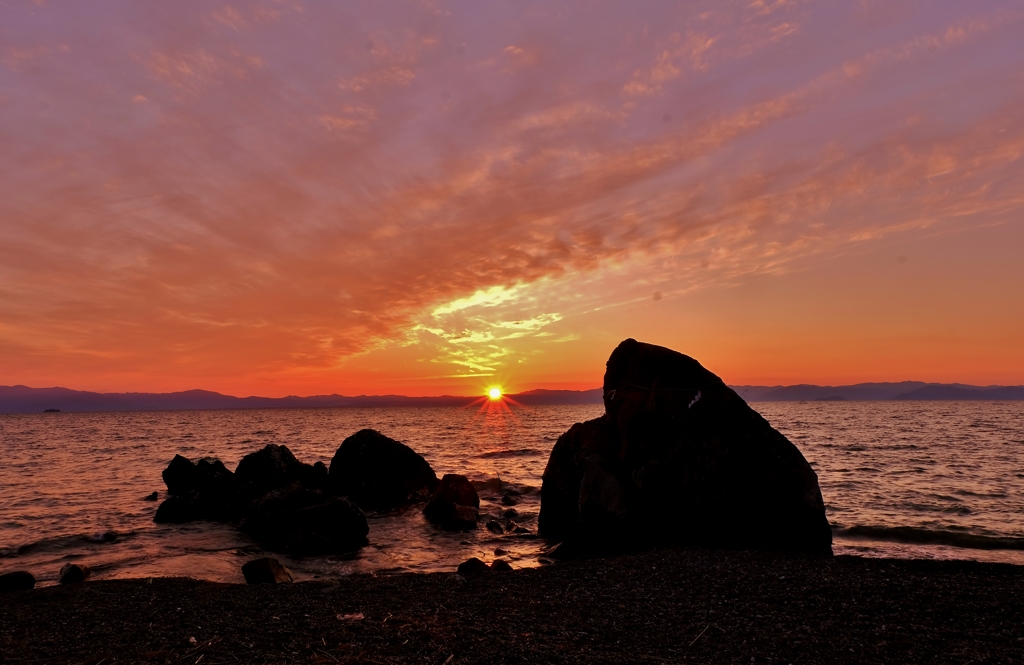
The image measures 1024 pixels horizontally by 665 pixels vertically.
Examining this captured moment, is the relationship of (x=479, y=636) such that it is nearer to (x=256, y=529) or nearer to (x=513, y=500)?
(x=256, y=529)

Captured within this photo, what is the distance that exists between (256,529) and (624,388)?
15.1 m

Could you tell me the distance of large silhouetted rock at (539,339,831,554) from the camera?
15.7m

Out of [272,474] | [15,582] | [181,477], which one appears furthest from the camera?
[181,477]

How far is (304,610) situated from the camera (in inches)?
455

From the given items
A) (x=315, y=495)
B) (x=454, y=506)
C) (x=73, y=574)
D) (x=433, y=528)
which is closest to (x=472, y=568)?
(x=433, y=528)

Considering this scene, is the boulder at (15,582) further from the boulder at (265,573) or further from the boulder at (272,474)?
the boulder at (272,474)

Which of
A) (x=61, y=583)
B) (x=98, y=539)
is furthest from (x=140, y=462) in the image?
(x=61, y=583)

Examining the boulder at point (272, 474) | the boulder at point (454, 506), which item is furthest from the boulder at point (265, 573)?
the boulder at point (272, 474)

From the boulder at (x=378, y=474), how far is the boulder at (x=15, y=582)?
46.4 feet

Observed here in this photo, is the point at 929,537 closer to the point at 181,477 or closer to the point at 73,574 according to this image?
the point at 73,574

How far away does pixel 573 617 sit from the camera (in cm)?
1062

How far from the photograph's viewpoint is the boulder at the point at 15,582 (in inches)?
568

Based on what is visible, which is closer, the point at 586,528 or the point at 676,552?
the point at 676,552

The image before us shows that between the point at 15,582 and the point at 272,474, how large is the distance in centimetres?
1276
